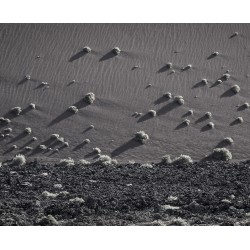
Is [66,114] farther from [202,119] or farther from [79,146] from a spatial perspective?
[202,119]

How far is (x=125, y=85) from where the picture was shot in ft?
116

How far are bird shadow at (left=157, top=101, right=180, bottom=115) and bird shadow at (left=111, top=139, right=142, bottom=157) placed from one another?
2986mm

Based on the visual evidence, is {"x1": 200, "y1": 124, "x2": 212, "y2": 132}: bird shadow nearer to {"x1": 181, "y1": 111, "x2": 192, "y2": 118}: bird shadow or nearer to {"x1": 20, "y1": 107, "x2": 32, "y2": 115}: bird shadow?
{"x1": 181, "y1": 111, "x2": 192, "y2": 118}: bird shadow

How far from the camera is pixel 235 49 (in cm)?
3888

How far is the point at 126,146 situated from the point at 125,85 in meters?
6.53

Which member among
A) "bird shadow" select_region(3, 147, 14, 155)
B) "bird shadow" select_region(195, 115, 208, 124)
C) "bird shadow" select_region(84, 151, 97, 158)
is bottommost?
"bird shadow" select_region(3, 147, 14, 155)

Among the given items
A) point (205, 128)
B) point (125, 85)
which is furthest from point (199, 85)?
point (205, 128)

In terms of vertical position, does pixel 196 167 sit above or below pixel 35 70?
below

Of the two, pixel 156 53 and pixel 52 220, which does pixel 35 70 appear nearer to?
pixel 156 53

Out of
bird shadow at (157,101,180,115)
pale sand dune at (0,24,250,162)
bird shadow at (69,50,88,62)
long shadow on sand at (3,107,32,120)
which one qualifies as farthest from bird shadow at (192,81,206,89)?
long shadow on sand at (3,107,32,120)

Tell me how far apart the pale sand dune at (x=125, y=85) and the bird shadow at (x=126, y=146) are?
0.05m

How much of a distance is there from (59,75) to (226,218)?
2098 centimetres

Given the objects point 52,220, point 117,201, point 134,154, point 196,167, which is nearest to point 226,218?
point 117,201

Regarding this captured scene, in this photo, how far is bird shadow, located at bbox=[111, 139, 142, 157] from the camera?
2920 centimetres
